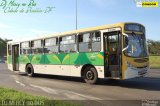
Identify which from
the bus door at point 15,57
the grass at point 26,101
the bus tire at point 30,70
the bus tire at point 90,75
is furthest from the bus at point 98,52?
the grass at point 26,101

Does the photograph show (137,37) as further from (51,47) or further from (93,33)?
(51,47)

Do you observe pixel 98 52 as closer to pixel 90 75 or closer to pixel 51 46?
pixel 90 75

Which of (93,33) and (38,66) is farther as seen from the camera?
(38,66)

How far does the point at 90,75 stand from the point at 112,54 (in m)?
1.99

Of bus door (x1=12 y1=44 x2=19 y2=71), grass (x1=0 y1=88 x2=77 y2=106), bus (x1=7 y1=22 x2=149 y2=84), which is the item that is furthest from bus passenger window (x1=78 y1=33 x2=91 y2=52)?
bus door (x1=12 y1=44 x2=19 y2=71)

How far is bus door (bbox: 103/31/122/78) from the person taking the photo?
15.5m

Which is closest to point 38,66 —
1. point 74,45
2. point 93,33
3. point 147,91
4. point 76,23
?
point 74,45

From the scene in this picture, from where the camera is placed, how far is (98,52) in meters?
16.4

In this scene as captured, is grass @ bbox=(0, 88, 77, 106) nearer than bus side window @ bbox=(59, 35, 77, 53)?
Yes

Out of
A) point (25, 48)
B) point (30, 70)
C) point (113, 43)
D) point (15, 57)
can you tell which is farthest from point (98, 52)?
point (15, 57)

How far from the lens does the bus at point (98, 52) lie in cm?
1524

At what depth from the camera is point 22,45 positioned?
2484 cm

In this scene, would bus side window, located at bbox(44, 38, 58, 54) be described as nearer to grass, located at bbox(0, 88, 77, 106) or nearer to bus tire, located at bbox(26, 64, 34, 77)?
bus tire, located at bbox(26, 64, 34, 77)

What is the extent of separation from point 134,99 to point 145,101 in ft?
2.03
